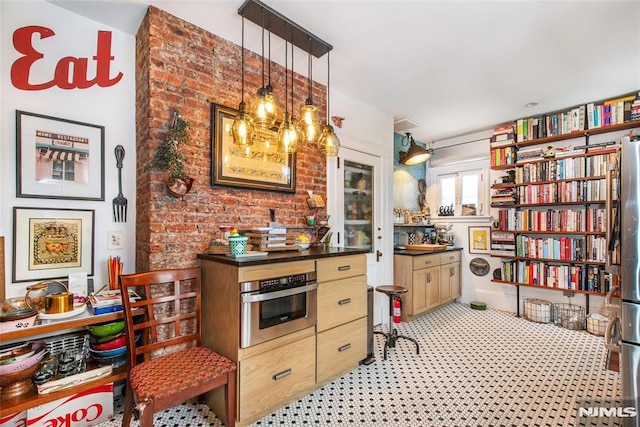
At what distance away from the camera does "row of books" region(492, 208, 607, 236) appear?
3403mm

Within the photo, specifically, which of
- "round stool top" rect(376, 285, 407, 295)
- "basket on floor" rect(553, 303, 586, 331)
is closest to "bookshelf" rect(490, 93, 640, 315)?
"basket on floor" rect(553, 303, 586, 331)

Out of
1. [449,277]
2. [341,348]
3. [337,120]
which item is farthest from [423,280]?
[337,120]

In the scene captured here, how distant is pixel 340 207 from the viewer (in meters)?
3.27

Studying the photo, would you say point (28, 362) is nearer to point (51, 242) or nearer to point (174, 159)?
point (51, 242)

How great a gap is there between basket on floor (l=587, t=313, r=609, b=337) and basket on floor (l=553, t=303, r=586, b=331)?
0.43 feet

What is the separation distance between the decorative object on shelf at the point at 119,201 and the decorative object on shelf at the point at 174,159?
399mm

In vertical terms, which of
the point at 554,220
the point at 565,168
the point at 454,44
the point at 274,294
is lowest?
the point at 274,294

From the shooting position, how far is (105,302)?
1.76 m

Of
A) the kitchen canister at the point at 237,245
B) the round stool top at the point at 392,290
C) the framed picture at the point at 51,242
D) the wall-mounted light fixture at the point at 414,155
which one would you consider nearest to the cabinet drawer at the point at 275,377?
the kitchen canister at the point at 237,245

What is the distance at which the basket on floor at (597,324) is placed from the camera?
3.22 metres

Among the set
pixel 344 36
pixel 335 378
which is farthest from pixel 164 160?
pixel 335 378

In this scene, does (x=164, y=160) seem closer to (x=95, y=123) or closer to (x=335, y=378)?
(x=95, y=123)

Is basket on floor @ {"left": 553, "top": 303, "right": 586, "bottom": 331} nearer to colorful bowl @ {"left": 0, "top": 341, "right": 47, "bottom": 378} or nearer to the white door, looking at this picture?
the white door

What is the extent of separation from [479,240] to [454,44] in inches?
125
